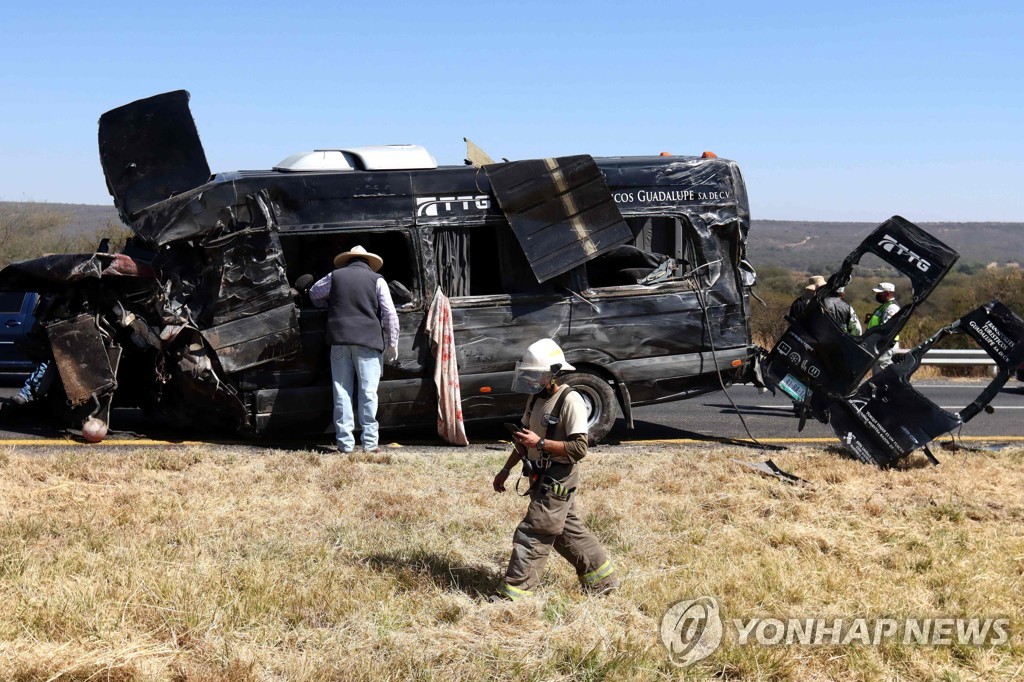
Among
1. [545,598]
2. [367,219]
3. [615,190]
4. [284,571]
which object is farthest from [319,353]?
[545,598]

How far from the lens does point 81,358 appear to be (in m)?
9.08

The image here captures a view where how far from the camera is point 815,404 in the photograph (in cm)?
966

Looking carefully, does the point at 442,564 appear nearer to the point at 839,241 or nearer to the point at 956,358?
the point at 956,358

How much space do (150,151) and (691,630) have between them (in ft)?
21.6

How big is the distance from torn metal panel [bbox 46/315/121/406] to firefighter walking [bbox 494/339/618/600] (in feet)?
16.2

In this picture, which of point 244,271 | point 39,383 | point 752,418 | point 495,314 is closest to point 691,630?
point 495,314

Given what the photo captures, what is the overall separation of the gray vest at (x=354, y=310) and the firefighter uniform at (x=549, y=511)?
3.52 metres

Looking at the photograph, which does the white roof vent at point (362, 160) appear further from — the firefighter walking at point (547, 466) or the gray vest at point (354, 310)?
the firefighter walking at point (547, 466)

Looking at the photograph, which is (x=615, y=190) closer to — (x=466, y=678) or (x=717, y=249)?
(x=717, y=249)

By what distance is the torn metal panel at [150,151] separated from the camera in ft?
30.3

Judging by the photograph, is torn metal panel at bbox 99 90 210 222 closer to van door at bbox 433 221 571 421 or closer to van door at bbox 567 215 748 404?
van door at bbox 433 221 571 421

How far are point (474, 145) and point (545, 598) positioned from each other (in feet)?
18.0

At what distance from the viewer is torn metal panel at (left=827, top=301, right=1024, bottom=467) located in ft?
29.5

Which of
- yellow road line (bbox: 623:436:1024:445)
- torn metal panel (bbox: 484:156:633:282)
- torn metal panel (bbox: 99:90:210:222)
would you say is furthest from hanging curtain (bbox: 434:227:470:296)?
yellow road line (bbox: 623:436:1024:445)
